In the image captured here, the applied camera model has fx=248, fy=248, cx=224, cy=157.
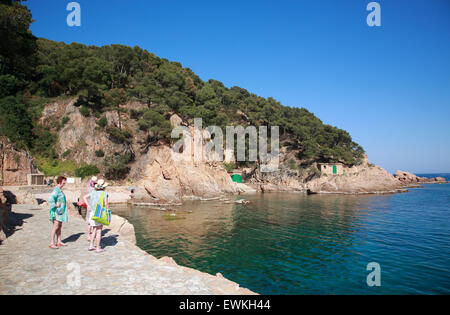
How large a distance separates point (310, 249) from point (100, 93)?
158 ft

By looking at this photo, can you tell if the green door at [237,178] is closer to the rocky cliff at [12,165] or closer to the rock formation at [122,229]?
the rocky cliff at [12,165]

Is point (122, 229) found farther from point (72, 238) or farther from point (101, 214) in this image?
point (101, 214)

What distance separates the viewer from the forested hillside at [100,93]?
40844 millimetres

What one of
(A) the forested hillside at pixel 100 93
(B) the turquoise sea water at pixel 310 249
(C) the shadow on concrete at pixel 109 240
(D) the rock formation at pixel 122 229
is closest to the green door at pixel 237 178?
(A) the forested hillside at pixel 100 93

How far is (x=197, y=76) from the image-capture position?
79812mm

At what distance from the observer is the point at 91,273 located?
6.14 meters

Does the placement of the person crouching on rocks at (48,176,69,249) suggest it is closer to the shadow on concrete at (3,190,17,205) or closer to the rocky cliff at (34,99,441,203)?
the shadow on concrete at (3,190,17,205)

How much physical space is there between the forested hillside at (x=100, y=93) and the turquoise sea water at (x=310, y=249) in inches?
1179

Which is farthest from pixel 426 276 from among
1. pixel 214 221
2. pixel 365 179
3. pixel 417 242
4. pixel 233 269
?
pixel 365 179

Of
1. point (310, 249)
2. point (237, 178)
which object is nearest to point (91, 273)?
point (310, 249)

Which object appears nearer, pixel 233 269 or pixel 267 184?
pixel 233 269

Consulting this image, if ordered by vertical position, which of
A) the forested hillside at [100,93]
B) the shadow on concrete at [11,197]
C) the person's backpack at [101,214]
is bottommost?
the shadow on concrete at [11,197]
